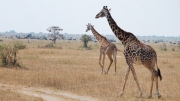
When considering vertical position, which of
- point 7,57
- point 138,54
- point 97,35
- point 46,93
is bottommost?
point 46,93

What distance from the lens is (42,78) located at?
1446 cm

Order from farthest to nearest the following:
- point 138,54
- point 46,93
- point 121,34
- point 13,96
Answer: point 121,34 → point 46,93 → point 138,54 → point 13,96

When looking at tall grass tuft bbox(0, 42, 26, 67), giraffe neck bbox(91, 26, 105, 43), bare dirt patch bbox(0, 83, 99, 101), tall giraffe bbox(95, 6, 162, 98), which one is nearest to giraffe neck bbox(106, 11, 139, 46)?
tall giraffe bbox(95, 6, 162, 98)

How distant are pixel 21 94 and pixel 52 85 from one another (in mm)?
2481

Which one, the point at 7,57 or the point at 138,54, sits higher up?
the point at 138,54

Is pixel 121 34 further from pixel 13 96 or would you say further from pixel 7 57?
pixel 7 57

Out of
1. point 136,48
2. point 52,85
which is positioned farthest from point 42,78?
point 136,48

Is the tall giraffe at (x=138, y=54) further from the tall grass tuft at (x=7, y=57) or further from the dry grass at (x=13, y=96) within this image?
the tall grass tuft at (x=7, y=57)

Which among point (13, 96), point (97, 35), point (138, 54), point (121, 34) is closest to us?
point (13, 96)

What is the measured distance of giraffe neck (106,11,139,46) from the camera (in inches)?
486

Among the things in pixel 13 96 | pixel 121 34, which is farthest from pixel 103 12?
pixel 13 96

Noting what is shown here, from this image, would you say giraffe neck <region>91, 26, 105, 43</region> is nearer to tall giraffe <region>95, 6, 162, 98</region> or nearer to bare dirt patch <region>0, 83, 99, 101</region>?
tall giraffe <region>95, 6, 162, 98</region>

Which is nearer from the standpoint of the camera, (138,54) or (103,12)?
(138,54)

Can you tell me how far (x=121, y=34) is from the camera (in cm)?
1252
